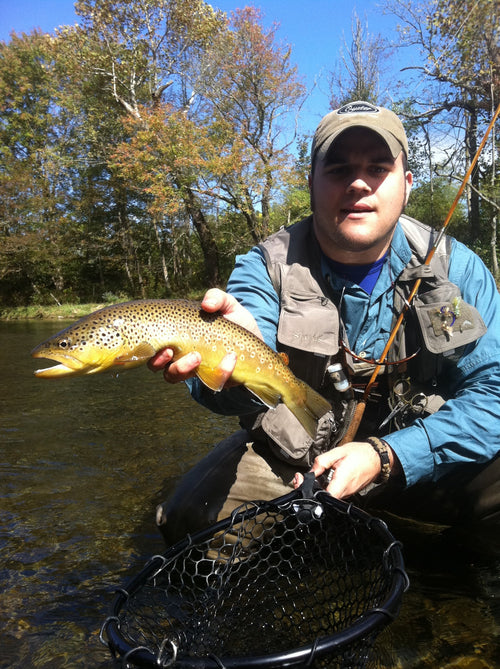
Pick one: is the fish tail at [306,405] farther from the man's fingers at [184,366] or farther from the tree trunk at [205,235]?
the tree trunk at [205,235]

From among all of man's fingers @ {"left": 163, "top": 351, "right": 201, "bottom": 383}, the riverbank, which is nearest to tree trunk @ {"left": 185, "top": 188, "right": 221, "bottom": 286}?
the riverbank

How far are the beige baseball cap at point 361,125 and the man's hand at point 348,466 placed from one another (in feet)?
5.19

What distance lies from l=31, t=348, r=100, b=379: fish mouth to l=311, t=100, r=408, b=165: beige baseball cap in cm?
170

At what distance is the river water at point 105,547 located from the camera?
1.95 metres

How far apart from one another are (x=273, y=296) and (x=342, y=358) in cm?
54

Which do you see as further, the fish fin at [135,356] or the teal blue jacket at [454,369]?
the teal blue jacket at [454,369]

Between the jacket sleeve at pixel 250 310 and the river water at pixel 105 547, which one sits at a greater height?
the jacket sleeve at pixel 250 310

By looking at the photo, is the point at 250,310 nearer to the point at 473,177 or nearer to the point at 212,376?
the point at 212,376

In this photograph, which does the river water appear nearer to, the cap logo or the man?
the man

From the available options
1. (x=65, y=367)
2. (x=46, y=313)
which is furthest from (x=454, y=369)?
(x=46, y=313)

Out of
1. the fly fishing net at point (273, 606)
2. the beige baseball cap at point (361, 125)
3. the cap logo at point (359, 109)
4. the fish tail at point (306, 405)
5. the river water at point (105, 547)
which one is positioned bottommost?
the river water at point (105, 547)

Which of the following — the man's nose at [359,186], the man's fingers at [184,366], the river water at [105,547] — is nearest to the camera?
the river water at [105,547]

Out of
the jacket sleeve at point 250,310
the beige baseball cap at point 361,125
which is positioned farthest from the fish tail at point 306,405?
the beige baseball cap at point 361,125

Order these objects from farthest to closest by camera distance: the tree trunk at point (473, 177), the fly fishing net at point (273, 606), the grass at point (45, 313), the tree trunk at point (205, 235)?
the tree trunk at point (205, 235) < the grass at point (45, 313) < the tree trunk at point (473, 177) < the fly fishing net at point (273, 606)
